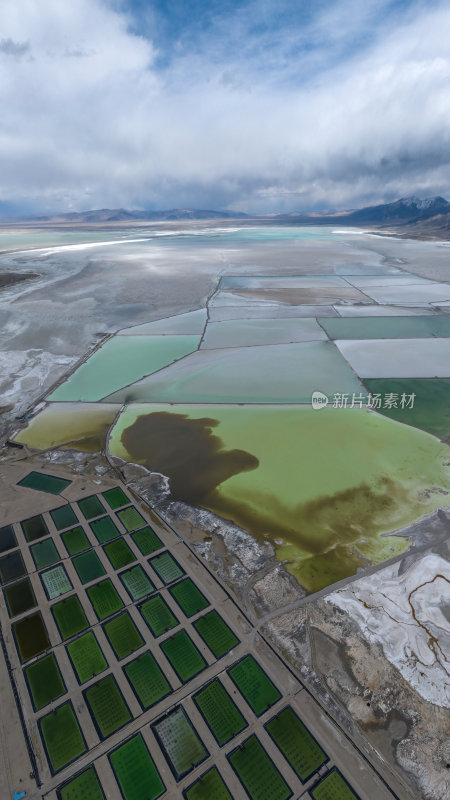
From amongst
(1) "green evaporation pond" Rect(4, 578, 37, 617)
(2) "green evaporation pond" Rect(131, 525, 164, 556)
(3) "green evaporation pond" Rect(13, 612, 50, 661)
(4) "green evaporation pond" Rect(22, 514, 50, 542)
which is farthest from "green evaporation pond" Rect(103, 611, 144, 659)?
(4) "green evaporation pond" Rect(22, 514, 50, 542)

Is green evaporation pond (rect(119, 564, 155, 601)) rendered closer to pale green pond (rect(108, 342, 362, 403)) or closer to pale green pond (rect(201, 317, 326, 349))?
pale green pond (rect(108, 342, 362, 403))

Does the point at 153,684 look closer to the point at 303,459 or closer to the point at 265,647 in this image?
the point at 265,647

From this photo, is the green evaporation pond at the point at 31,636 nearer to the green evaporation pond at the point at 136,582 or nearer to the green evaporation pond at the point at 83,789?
the green evaporation pond at the point at 136,582

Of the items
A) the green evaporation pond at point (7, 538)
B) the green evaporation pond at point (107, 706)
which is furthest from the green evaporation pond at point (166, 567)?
the green evaporation pond at point (7, 538)

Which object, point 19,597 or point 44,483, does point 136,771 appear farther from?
point 44,483

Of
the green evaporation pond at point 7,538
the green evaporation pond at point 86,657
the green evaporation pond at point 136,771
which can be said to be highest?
the green evaporation pond at point 7,538

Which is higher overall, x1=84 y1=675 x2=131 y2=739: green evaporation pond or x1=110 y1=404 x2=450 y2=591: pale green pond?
x1=110 y1=404 x2=450 y2=591: pale green pond

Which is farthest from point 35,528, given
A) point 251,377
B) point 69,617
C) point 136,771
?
point 251,377
